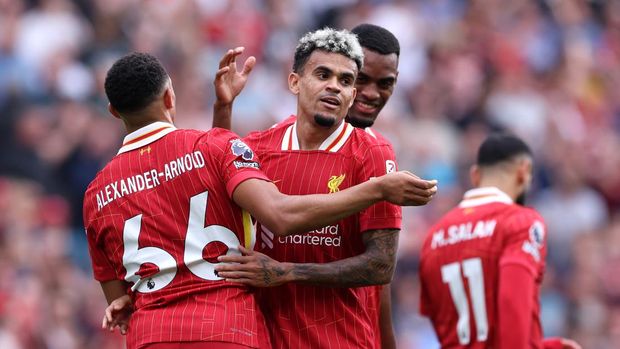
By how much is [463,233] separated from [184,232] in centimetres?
267

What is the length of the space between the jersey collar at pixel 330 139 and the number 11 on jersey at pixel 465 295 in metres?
1.87

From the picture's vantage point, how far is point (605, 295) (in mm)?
13945

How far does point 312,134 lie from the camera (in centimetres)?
663

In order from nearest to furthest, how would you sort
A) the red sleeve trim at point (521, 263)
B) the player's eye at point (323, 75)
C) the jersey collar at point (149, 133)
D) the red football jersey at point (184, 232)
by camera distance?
the red football jersey at point (184, 232), the jersey collar at point (149, 133), the player's eye at point (323, 75), the red sleeve trim at point (521, 263)

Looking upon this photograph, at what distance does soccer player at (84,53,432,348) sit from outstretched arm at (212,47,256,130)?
620 millimetres

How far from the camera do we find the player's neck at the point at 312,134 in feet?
21.7

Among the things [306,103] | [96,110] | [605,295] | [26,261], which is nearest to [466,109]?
[605,295]

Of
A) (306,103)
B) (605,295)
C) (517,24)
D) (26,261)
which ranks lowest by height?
(605,295)

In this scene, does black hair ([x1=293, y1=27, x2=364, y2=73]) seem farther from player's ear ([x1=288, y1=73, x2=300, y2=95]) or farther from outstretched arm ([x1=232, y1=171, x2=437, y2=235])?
outstretched arm ([x1=232, y1=171, x2=437, y2=235])

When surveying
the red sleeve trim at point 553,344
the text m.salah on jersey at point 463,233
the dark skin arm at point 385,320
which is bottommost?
the red sleeve trim at point 553,344

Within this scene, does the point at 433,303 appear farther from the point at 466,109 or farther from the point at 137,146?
the point at 466,109

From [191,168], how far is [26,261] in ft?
21.2

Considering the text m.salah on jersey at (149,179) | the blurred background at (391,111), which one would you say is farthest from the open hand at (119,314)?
the blurred background at (391,111)

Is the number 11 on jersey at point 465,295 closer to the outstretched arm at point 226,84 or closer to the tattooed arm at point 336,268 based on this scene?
the tattooed arm at point 336,268
